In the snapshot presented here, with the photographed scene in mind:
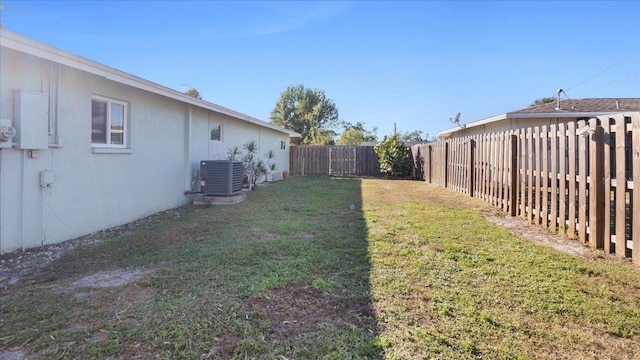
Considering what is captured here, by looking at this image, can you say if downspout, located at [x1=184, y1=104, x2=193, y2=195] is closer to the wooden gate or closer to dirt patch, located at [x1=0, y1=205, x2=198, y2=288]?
dirt patch, located at [x1=0, y1=205, x2=198, y2=288]

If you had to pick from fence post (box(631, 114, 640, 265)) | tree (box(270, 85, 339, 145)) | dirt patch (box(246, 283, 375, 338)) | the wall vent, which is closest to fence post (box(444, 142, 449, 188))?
the wall vent

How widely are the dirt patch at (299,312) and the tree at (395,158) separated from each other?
14722 mm

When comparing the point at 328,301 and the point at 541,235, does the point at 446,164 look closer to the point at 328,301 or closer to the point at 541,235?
the point at 541,235

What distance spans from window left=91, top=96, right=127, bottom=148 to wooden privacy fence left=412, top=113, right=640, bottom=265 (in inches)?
299

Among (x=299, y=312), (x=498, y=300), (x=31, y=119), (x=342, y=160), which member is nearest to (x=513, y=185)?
(x=498, y=300)

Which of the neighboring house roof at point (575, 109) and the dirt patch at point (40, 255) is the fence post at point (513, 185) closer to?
the neighboring house roof at point (575, 109)

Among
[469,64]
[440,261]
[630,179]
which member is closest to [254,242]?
[440,261]

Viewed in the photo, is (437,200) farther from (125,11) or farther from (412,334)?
(125,11)

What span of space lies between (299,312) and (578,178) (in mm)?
4482

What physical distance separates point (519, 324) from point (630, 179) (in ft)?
9.47

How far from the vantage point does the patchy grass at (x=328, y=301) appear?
2.22 meters

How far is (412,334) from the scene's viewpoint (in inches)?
92.9

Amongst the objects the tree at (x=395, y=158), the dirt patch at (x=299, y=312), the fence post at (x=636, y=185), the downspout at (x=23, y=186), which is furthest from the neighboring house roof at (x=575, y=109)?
the downspout at (x=23, y=186)

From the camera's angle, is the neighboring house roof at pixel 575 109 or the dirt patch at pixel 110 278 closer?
the dirt patch at pixel 110 278
